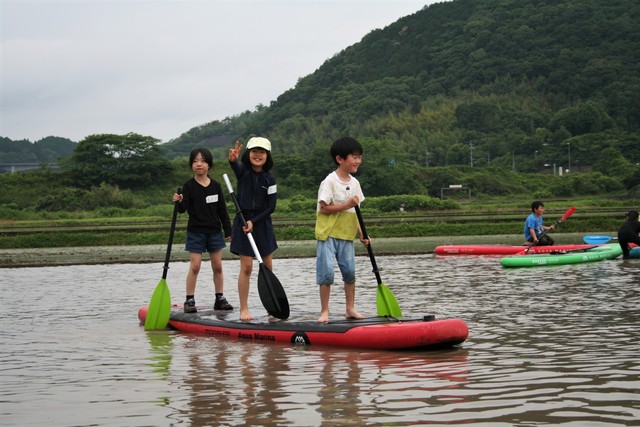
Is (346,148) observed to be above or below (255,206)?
above

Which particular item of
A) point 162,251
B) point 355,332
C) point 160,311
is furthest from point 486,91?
point 355,332

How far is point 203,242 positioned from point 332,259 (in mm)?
2292

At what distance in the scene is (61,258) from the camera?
2550cm

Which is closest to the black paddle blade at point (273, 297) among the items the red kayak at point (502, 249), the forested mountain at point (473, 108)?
the red kayak at point (502, 249)

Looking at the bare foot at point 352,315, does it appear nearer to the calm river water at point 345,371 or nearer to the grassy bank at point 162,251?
the calm river water at point 345,371

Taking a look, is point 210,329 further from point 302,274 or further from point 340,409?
point 302,274

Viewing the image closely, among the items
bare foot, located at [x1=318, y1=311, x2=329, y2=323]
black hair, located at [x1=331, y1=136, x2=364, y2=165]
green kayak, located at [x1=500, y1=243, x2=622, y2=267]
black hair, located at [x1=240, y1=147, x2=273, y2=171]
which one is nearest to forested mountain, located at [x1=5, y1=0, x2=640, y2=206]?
green kayak, located at [x1=500, y1=243, x2=622, y2=267]

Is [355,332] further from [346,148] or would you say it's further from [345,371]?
[346,148]

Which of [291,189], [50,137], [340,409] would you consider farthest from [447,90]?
[340,409]

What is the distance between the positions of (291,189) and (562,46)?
2955 inches

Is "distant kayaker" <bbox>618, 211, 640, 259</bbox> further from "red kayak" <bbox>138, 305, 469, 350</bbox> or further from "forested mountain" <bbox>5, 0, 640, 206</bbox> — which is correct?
"forested mountain" <bbox>5, 0, 640, 206</bbox>

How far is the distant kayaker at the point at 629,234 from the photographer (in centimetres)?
1789

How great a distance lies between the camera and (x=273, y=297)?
9.15 meters

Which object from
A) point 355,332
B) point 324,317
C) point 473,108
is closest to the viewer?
point 355,332
